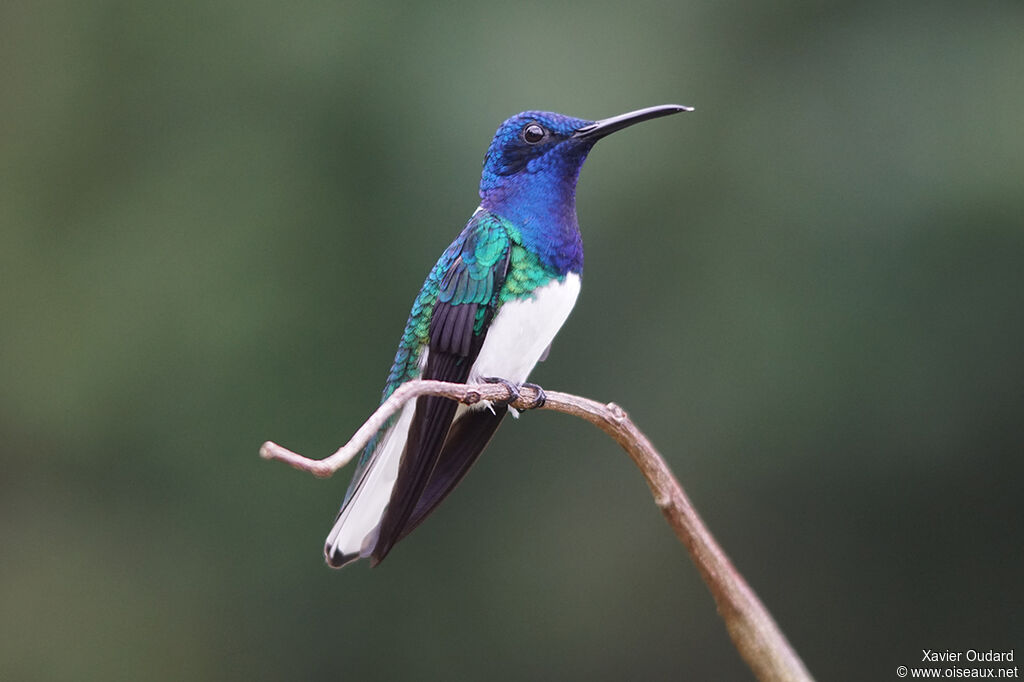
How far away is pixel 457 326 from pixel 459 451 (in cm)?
16

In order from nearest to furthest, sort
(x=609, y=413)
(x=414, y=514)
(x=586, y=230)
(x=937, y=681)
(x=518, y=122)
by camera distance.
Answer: (x=609, y=413)
(x=414, y=514)
(x=937, y=681)
(x=518, y=122)
(x=586, y=230)

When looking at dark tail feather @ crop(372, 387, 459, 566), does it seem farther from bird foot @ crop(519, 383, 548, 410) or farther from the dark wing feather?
bird foot @ crop(519, 383, 548, 410)

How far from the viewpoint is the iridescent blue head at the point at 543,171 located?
1.34 meters

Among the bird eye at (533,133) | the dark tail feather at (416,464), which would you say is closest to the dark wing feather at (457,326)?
the dark tail feather at (416,464)

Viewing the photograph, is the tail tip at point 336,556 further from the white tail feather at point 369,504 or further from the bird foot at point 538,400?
the bird foot at point 538,400

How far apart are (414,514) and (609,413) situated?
0.27m

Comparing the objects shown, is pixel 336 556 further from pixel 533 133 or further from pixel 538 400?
pixel 533 133

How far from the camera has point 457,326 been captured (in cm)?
128

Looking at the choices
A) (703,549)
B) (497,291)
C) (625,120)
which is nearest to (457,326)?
(497,291)

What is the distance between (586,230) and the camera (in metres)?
2.83

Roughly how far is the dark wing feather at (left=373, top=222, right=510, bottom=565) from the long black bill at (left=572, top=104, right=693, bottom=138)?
6.7 inches

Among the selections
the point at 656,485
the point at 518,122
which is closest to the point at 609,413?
the point at 656,485

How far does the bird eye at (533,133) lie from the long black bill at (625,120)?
0.17 feet

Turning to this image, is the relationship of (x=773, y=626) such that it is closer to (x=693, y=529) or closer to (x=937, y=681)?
(x=693, y=529)
